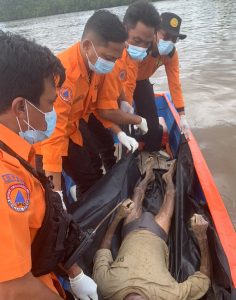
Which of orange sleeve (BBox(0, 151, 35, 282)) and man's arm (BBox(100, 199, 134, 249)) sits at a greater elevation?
orange sleeve (BBox(0, 151, 35, 282))

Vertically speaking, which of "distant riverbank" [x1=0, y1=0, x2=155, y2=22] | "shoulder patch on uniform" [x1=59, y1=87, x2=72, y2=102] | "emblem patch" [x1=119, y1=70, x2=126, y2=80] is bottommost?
"distant riverbank" [x1=0, y1=0, x2=155, y2=22]

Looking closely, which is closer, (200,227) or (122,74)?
(200,227)

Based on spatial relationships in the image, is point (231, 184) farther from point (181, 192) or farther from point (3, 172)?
point (3, 172)

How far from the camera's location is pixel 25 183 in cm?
123

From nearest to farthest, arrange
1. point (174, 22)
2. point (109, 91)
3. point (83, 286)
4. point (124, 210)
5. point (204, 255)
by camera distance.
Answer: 1. point (83, 286)
2. point (204, 255)
3. point (124, 210)
4. point (109, 91)
5. point (174, 22)

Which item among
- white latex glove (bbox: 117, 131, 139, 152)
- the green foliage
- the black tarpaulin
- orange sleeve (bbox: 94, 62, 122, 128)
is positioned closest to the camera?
the black tarpaulin

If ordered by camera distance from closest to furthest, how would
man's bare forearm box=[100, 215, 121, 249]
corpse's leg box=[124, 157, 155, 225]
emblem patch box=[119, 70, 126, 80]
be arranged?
man's bare forearm box=[100, 215, 121, 249] < corpse's leg box=[124, 157, 155, 225] < emblem patch box=[119, 70, 126, 80]

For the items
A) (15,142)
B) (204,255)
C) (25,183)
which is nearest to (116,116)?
(204,255)

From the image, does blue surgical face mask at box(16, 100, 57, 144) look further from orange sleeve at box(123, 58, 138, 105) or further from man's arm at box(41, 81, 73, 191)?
orange sleeve at box(123, 58, 138, 105)

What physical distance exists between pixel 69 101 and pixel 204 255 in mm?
1408

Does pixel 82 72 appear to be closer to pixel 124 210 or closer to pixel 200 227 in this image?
pixel 124 210

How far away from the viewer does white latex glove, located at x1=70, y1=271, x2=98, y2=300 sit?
1.82 m

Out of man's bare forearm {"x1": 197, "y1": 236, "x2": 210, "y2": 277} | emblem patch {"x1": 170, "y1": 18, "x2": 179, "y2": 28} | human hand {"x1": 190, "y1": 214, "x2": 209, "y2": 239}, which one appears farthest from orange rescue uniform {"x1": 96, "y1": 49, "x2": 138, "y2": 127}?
man's bare forearm {"x1": 197, "y1": 236, "x2": 210, "y2": 277}

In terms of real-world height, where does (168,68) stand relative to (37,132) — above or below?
below
